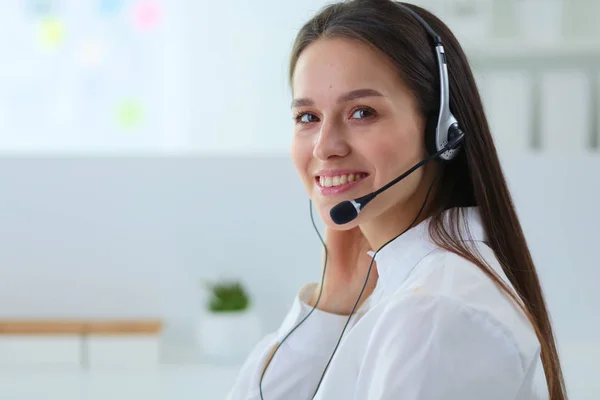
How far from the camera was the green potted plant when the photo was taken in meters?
1.93

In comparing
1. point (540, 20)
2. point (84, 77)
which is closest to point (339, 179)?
point (540, 20)

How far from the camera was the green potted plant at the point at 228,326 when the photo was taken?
6.33 ft

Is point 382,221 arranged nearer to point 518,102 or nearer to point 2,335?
point 518,102

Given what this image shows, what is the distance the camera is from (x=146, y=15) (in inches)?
90.0

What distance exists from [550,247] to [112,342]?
118cm

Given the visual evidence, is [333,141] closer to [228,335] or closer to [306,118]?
[306,118]

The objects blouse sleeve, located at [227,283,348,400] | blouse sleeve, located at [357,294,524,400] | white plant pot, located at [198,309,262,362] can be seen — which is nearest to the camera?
blouse sleeve, located at [357,294,524,400]

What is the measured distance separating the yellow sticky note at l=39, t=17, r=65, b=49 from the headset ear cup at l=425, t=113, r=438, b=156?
1664 millimetres

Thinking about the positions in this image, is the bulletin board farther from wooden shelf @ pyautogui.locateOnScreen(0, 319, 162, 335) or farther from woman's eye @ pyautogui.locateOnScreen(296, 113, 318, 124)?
woman's eye @ pyautogui.locateOnScreen(296, 113, 318, 124)

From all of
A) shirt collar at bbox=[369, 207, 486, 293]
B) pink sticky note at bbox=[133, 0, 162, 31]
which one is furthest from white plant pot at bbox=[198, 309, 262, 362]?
shirt collar at bbox=[369, 207, 486, 293]

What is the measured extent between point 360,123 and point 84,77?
64.2 inches

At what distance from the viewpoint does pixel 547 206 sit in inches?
80.4

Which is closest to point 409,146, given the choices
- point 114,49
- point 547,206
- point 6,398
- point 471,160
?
point 471,160

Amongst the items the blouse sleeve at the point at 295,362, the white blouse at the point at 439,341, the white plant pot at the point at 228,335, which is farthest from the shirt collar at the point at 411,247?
the white plant pot at the point at 228,335
